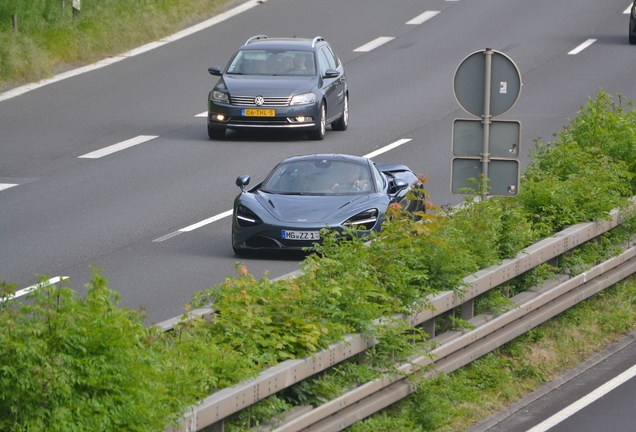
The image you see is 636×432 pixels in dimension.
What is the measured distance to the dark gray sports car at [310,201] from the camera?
51.6 ft

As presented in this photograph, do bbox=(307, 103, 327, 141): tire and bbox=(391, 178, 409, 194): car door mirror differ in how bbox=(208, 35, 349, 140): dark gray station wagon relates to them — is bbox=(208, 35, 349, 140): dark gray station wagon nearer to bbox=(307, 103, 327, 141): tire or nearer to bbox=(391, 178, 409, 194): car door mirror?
bbox=(307, 103, 327, 141): tire

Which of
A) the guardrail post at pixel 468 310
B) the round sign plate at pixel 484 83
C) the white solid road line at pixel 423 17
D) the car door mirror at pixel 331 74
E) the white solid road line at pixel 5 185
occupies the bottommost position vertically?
the white solid road line at pixel 5 185

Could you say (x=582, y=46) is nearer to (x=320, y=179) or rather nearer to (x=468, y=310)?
(x=320, y=179)

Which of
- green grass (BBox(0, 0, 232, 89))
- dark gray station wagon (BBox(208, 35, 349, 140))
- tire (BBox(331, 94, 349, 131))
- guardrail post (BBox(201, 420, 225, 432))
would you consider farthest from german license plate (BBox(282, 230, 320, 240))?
green grass (BBox(0, 0, 232, 89))

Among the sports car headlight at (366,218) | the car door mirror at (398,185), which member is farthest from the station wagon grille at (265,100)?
the sports car headlight at (366,218)

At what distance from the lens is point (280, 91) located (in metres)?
24.7

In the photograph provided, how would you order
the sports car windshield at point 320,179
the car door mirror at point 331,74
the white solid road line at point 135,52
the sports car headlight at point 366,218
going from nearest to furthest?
the sports car headlight at point 366,218 < the sports car windshield at point 320,179 < the car door mirror at point 331,74 < the white solid road line at point 135,52

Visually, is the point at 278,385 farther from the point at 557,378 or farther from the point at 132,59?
the point at 132,59

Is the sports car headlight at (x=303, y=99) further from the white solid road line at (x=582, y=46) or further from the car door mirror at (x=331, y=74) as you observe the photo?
the white solid road line at (x=582, y=46)

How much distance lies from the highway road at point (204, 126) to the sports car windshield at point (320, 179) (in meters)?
1.02

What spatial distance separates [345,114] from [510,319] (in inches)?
645

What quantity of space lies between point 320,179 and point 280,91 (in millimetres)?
8269

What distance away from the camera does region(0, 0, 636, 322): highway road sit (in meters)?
16.2

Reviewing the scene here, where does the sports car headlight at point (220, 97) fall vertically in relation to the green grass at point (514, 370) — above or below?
below
